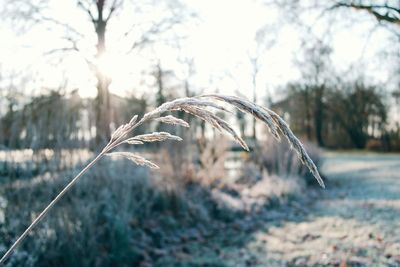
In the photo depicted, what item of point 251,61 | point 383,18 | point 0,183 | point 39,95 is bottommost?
point 0,183

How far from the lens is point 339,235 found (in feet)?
21.0

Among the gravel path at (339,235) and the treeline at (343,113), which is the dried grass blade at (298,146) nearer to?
the gravel path at (339,235)

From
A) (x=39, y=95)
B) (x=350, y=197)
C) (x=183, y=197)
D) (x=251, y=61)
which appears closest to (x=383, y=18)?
(x=350, y=197)

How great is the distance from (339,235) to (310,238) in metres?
0.40

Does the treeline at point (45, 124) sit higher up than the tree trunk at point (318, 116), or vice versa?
the tree trunk at point (318, 116)

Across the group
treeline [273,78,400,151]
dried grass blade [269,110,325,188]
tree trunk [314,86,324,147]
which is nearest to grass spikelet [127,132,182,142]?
dried grass blade [269,110,325,188]

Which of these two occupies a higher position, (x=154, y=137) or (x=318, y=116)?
(x=318, y=116)

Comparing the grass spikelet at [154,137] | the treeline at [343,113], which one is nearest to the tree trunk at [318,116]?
the treeline at [343,113]

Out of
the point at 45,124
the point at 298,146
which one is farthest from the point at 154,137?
the point at 45,124

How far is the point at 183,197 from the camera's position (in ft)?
26.6

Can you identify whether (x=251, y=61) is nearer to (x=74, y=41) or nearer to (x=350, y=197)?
(x=74, y=41)

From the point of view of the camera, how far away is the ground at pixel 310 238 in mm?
5297

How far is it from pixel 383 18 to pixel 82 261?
9663mm

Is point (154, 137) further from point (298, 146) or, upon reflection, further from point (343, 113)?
point (343, 113)
